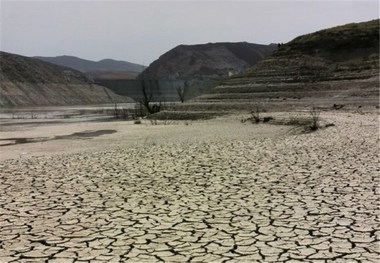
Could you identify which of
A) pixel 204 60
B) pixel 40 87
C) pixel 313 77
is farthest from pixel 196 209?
pixel 204 60

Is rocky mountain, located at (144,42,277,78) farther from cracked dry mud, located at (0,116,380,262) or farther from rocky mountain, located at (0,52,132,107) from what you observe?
cracked dry mud, located at (0,116,380,262)

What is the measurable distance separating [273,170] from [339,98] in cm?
2699

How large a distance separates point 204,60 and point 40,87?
80.3 m

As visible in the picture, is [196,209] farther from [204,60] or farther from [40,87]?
[204,60]

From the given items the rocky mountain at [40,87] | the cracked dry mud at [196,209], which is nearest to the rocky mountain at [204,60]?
the rocky mountain at [40,87]

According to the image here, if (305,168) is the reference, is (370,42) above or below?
above

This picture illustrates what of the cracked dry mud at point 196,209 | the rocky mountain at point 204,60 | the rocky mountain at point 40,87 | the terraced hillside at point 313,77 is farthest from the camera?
the rocky mountain at point 204,60

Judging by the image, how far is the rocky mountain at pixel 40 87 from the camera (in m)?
80.5

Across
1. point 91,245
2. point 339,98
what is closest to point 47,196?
point 91,245

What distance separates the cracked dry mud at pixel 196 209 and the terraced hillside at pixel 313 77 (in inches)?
950

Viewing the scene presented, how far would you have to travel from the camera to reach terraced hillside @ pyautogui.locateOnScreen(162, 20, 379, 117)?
117 ft

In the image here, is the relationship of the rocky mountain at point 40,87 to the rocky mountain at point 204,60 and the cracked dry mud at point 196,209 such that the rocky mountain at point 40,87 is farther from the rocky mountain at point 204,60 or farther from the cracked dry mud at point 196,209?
the cracked dry mud at point 196,209

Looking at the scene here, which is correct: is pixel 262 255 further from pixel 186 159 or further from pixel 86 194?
pixel 186 159

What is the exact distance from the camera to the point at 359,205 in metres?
6.54
